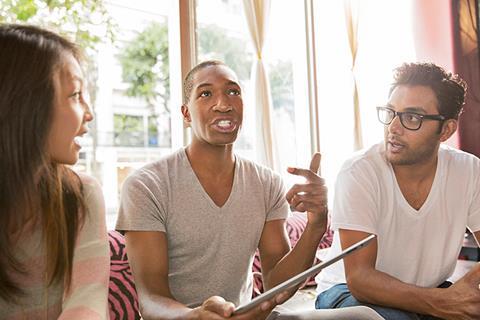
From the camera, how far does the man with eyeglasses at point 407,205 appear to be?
165cm

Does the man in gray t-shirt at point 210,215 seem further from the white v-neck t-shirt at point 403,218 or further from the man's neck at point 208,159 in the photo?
the white v-neck t-shirt at point 403,218

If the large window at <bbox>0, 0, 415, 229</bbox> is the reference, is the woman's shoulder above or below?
below

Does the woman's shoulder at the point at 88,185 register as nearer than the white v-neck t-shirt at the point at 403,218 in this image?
Yes

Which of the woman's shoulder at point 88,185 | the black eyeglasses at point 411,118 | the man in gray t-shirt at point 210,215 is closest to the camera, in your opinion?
the woman's shoulder at point 88,185

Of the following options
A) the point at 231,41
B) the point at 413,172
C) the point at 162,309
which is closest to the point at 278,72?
the point at 231,41

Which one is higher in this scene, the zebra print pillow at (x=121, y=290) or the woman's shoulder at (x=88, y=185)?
the woman's shoulder at (x=88, y=185)

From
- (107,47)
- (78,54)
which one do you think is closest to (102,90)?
(107,47)

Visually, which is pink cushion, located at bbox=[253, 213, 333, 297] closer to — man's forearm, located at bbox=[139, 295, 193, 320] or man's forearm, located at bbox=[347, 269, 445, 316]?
man's forearm, located at bbox=[347, 269, 445, 316]

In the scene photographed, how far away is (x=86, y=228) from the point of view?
4.02 feet

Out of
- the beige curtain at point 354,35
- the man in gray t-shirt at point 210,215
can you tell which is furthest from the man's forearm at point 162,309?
the beige curtain at point 354,35

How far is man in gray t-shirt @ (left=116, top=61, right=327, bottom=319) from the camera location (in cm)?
156

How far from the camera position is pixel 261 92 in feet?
10.6

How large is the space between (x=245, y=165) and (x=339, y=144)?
7.25ft

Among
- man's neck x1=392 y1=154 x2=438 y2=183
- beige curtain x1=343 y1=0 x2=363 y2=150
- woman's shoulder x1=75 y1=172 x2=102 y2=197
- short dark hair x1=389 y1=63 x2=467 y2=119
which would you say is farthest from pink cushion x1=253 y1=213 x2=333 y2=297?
beige curtain x1=343 y1=0 x2=363 y2=150
